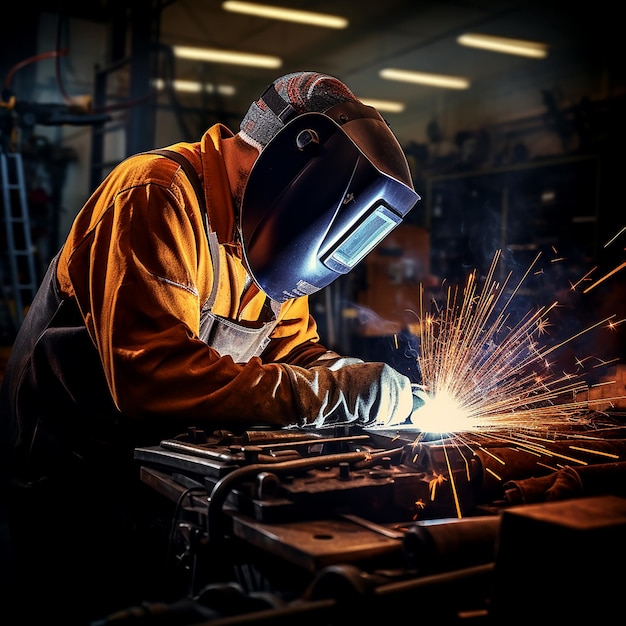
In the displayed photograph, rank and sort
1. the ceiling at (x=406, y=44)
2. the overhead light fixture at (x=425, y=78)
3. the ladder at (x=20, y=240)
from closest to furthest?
the ladder at (x=20, y=240), the ceiling at (x=406, y=44), the overhead light fixture at (x=425, y=78)

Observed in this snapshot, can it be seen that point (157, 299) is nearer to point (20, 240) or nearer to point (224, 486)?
point (224, 486)

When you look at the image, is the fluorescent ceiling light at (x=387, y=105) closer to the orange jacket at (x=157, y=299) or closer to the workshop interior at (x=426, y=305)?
the workshop interior at (x=426, y=305)

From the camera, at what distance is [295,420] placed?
6.14 feet

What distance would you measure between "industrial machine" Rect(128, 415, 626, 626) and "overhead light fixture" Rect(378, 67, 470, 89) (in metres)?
10.3

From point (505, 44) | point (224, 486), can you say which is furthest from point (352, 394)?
point (505, 44)

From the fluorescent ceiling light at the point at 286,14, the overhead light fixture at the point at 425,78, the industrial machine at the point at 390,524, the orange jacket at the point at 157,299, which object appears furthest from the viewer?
the overhead light fixture at the point at 425,78

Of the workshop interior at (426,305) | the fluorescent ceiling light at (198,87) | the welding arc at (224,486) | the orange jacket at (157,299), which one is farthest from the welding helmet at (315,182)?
the fluorescent ceiling light at (198,87)

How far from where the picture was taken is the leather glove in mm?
1882

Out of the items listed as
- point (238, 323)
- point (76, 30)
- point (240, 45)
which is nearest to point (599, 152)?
point (240, 45)

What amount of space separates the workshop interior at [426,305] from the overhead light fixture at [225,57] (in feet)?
0.21

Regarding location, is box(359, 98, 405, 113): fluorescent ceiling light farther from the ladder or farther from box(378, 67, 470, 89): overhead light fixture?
the ladder

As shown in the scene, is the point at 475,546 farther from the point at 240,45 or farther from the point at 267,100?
the point at 240,45

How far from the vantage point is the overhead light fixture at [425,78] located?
1138cm

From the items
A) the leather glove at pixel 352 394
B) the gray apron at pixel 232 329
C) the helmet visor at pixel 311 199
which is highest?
the helmet visor at pixel 311 199
